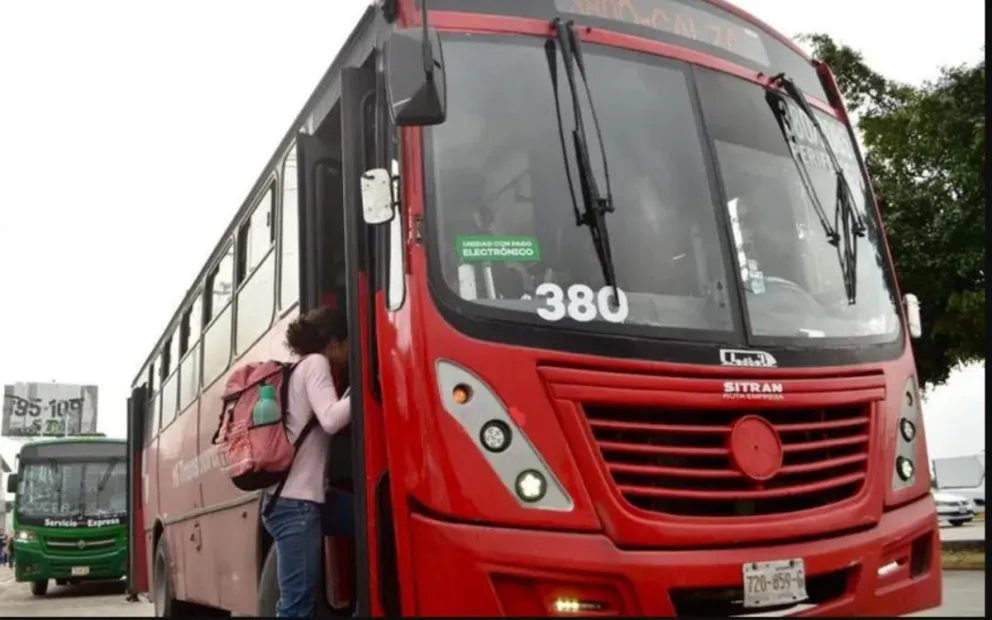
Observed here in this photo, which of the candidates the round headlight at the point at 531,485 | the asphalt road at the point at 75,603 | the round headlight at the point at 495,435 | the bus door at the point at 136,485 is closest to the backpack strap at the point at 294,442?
the round headlight at the point at 495,435

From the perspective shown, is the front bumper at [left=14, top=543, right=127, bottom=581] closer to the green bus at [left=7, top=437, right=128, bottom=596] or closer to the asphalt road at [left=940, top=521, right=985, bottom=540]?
the green bus at [left=7, top=437, right=128, bottom=596]

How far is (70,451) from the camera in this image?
20.6m

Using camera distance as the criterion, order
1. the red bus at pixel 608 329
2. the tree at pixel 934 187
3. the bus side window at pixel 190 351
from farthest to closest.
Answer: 1. the tree at pixel 934 187
2. the bus side window at pixel 190 351
3. the red bus at pixel 608 329

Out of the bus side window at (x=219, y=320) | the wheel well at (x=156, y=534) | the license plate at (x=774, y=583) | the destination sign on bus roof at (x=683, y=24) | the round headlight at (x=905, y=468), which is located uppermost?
the destination sign on bus roof at (x=683, y=24)

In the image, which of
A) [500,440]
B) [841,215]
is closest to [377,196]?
[500,440]

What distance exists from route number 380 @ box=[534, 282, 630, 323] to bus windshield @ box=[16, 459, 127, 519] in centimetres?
1831

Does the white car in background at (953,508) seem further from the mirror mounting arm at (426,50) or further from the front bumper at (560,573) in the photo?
the mirror mounting arm at (426,50)

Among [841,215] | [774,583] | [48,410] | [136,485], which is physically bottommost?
[774,583]

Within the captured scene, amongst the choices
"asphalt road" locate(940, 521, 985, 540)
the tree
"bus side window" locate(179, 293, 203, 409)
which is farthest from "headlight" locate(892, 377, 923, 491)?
"asphalt road" locate(940, 521, 985, 540)

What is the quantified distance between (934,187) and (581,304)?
489 inches

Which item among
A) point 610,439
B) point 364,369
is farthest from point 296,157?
point 610,439

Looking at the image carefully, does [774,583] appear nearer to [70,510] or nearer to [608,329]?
[608,329]

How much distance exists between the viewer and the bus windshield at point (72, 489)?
66.8 ft

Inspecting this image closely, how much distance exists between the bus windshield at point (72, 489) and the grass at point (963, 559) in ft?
47.8
